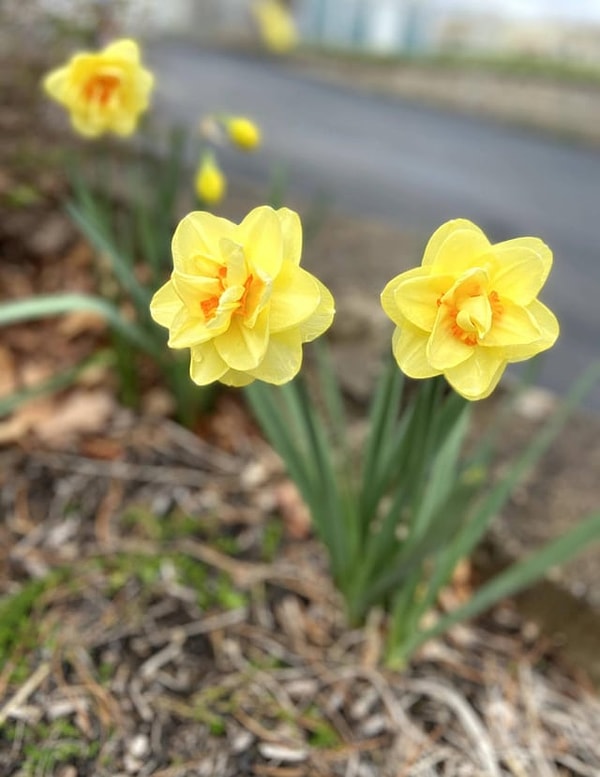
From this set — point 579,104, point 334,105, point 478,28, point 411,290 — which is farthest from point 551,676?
point 478,28

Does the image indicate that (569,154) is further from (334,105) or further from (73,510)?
(73,510)

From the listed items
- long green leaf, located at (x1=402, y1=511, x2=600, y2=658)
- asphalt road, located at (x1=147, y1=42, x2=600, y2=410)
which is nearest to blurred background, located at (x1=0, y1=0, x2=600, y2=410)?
asphalt road, located at (x1=147, y1=42, x2=600, y2=410)

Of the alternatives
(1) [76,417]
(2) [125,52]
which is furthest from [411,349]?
(1) [76,417]

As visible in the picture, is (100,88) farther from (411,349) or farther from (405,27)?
(405,27)

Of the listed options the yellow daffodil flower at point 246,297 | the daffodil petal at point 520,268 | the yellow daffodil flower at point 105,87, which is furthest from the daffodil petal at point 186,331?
the yellow daffodil flower at point 105,87

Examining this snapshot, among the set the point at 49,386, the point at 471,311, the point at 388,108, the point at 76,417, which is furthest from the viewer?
the point at 388,108

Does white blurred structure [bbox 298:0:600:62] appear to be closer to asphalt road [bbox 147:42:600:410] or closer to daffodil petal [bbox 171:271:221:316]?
asphalt road [bbox 147:42:600:410]
